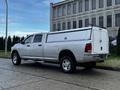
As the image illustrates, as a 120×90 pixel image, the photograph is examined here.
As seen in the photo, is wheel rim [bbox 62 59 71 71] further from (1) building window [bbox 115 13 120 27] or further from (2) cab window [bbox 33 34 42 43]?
(1) building window [bbox 115 13 120 27]

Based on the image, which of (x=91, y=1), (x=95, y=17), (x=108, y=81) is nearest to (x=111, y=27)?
(x=95, y=17)

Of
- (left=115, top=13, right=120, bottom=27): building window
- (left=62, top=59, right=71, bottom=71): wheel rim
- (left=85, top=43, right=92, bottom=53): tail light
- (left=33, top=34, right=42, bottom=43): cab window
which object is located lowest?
(left=62, top=59, right=71, bottom=71): wheel rim

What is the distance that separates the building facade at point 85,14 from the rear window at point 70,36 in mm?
29151

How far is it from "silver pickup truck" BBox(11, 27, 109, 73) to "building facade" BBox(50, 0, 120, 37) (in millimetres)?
28870

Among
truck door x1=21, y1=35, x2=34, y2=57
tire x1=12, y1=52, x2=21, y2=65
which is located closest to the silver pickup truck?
truck door x1=21, y1=35, x2=34, y2=57

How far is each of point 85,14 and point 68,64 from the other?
117 feet

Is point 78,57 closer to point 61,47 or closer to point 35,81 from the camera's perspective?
point 61,47

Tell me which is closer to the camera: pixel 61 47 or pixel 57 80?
pixel 57 80

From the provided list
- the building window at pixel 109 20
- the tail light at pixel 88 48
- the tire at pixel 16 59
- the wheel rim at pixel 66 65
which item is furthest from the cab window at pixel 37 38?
the building window at pixel 109 20

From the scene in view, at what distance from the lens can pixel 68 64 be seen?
410 inches

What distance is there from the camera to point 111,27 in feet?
130

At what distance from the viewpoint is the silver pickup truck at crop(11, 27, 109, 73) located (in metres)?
9.70

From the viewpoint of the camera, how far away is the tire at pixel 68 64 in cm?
1023

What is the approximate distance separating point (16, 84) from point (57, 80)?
66.9 inches
